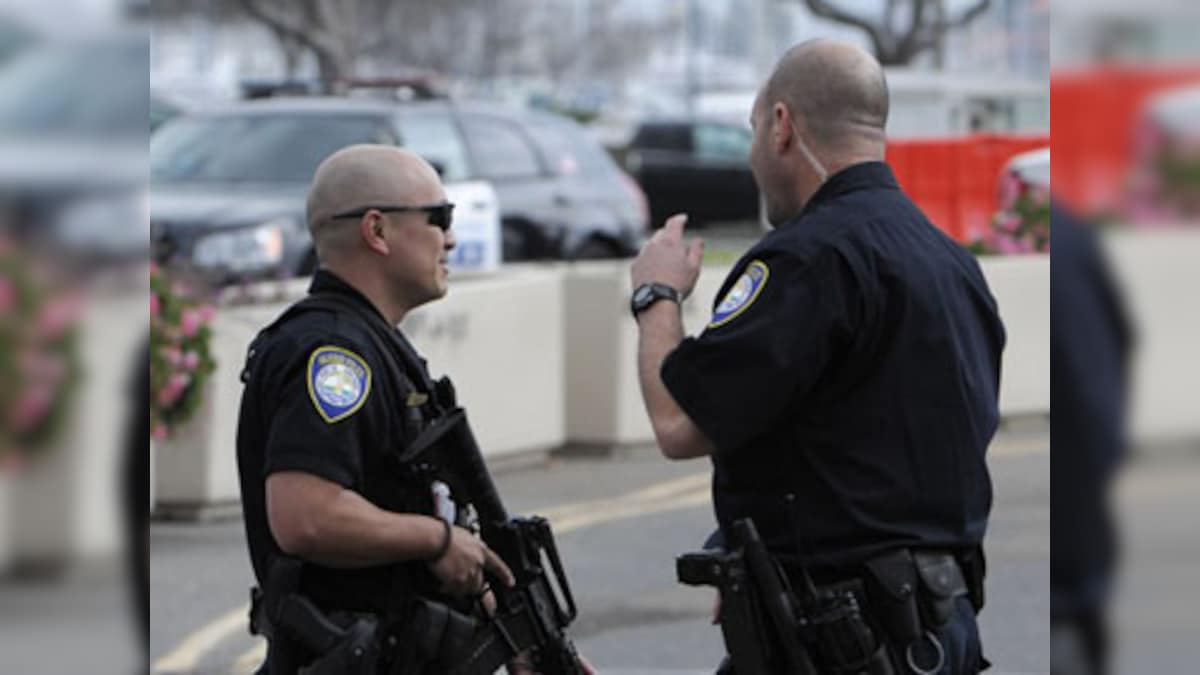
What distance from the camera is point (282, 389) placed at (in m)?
3.00

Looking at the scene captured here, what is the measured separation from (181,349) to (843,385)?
5718mm

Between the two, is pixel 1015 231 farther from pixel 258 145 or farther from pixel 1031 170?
pixel 258 145

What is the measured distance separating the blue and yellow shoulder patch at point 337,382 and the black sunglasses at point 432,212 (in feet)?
0.85

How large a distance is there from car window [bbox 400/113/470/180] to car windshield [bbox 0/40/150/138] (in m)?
11.8

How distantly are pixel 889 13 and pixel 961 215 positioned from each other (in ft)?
60.9

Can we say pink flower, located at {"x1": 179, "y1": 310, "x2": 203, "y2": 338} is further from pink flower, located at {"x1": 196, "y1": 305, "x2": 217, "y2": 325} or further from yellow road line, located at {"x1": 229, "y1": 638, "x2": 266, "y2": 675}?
yellow road line, located at {"x1": 229, "y1": 638, "x2": 266, "y2": 675}

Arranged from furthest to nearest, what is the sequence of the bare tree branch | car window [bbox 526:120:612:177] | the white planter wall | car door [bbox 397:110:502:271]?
the bare tree branch → car window [bbox 526:120:612:177] → car door [bbox 397:110:502:271] → the white planter wall

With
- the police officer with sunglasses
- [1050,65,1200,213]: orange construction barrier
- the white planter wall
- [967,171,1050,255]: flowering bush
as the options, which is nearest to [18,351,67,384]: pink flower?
[1050,65,1200,213]: orange construction barrier

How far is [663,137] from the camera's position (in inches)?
1120

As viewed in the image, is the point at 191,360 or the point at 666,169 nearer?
the point at 191,360

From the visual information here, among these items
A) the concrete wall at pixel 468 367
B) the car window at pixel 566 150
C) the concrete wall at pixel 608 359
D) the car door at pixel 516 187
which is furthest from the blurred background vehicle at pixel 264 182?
the concrete wall at pixel 468 367

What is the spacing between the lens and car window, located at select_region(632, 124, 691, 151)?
28109 millimetres

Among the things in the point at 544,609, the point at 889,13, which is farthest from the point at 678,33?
the point at 544,609

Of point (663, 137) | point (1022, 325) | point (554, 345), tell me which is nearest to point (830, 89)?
point (554, 345)
